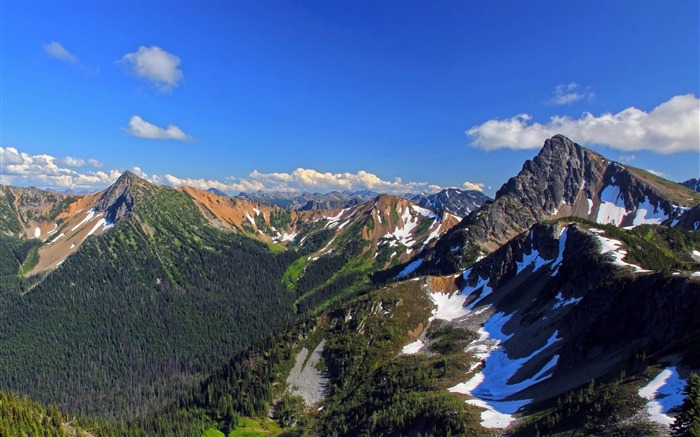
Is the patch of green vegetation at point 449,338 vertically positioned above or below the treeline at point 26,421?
above

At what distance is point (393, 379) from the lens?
116 metres

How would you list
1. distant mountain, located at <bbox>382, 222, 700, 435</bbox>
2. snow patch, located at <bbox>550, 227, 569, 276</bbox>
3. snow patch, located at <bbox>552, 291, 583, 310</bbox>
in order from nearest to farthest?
distant mountain, located at <bbox>382, 222, 700, 435</bbox> < snow patch, located at <bbox>552, 291, 583, 310</bbox> < snow patch, located at <bbox>550, 227, 569, 276</bbox>

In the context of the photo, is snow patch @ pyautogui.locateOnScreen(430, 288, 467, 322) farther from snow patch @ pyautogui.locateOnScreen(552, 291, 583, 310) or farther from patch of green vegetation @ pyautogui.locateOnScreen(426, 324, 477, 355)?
snow patch @ pyautogui.locateOnScreen(552, 291, 583, 310)

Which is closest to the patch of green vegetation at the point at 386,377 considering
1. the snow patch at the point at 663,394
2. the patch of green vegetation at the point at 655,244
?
the snow patch at the point at 663,394

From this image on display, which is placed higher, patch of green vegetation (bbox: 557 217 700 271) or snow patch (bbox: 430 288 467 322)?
patch of green vegetation (bbox: 557 217 700 271)

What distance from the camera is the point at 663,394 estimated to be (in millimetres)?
52938

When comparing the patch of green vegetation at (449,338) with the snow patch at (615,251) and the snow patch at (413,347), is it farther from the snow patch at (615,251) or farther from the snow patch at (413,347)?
the snow patch at (615,251)

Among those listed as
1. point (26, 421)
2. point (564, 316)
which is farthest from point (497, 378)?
point (26, 421)

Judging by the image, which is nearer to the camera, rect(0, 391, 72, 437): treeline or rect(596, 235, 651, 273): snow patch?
rect(0, 391, 72, 437): treeline

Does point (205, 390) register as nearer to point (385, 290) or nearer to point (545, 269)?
point (385, 290)

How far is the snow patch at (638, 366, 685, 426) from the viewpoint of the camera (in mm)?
48969

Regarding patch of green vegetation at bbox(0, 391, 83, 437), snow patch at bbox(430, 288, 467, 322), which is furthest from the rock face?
patch of green vegetation at bbox(0, 391, 83, 437)

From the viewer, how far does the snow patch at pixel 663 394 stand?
49.0 metres

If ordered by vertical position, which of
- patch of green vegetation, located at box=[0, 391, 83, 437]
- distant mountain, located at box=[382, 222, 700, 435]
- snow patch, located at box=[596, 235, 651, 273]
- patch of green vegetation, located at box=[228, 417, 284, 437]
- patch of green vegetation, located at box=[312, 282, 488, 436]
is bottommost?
patch of green vegetation, located at box=[228, 417, 284, 437]
